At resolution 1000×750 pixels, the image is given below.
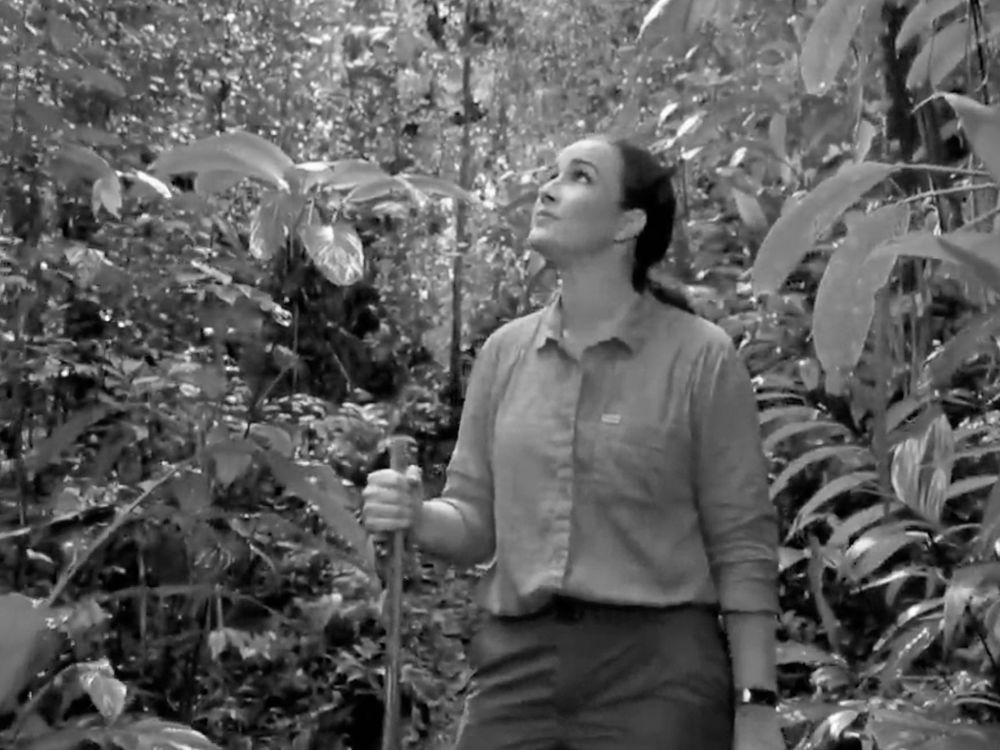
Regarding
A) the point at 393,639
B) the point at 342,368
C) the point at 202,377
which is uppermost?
the point at 342,368

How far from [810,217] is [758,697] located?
0.68 metres

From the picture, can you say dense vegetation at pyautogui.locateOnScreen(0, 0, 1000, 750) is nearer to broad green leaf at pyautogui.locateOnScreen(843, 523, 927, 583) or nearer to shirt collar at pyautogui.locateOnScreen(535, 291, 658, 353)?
broad green leaf at pyautogui.locateOnScreen(843, 523, 927, 583)

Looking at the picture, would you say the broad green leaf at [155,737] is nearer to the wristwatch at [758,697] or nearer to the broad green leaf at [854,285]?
the wristwatch at [758,697]

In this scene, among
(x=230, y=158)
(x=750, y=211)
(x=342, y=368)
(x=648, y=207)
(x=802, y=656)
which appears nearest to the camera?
(x=230, y=158)

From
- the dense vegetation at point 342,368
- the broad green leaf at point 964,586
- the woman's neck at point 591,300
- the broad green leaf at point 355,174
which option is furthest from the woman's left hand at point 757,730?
the broad green leaf at point 355,174

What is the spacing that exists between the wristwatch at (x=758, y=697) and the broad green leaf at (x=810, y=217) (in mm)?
602

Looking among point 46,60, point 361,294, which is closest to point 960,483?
point 46,60

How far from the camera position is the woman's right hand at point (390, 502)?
147 centimetres

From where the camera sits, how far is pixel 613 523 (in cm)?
150

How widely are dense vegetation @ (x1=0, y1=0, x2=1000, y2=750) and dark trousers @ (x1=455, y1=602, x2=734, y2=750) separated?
19 cm

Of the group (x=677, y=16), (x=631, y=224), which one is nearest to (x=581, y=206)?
(x=631, y=224)

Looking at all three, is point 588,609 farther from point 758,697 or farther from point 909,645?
point 909,645

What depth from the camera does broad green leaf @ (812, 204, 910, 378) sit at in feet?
3.07

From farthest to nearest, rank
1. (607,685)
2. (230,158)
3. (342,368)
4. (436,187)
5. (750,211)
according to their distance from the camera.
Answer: (342,368)
(750,211)
(607,685)
(436,187)
(230,158)
